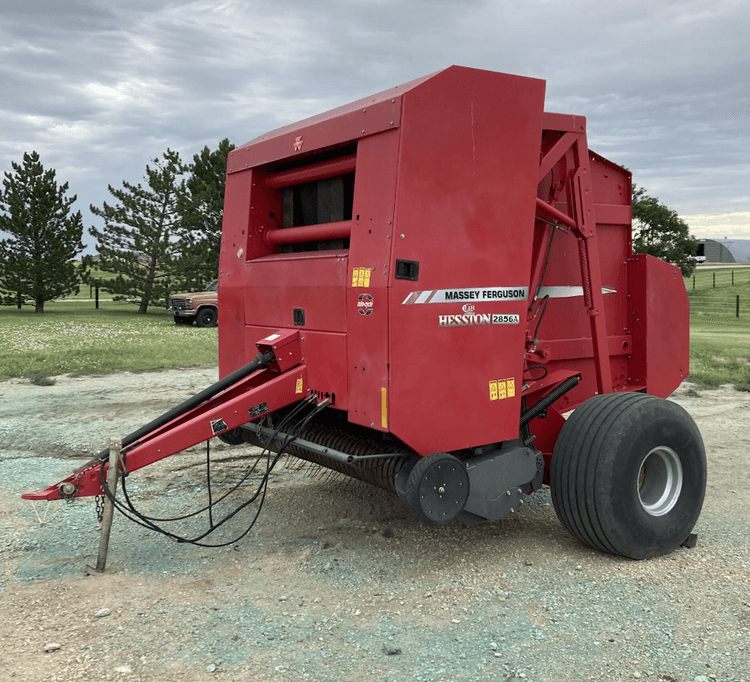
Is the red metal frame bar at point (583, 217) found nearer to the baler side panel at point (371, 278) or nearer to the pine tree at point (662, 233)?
the baler side panel at point (371, 278)

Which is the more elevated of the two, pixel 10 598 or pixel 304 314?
pixel 304 314

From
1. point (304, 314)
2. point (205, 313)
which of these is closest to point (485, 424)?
point (304, 314)

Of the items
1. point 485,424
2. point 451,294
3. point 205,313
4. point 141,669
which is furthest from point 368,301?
point 205,313

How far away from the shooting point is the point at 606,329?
5324 millimetres

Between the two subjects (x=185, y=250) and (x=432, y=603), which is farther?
(x=185, y=250)

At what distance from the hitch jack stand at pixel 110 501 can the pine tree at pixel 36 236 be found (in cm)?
3391

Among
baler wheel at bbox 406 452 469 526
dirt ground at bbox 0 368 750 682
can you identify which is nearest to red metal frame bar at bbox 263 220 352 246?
baler wheel at bbox 406 452 469 526

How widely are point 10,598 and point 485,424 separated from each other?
271cm

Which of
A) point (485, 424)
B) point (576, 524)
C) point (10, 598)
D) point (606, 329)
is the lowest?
point (10, 598)

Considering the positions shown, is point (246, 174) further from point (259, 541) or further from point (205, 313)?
point (205, 313)

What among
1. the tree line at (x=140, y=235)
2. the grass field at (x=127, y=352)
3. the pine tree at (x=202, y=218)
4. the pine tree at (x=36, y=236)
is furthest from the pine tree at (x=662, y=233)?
the pine tree at (x=36, y=236)

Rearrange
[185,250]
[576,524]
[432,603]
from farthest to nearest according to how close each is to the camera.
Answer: [185,250]
[576,524]
[432,603]

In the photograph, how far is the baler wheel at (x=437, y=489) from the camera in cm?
387

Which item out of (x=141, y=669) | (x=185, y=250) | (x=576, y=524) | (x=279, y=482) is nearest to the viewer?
(x=141, y=669)
